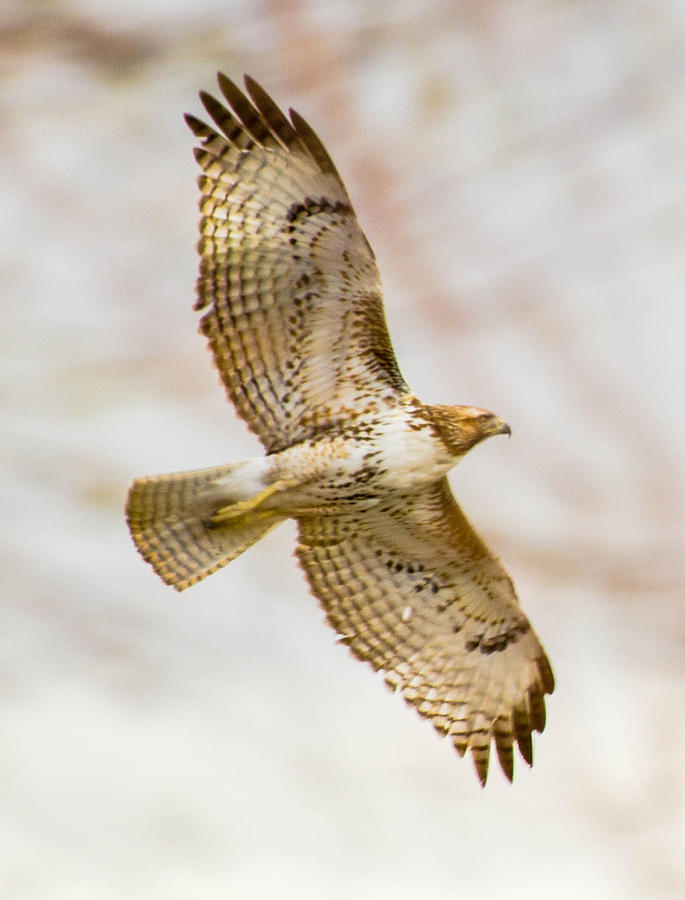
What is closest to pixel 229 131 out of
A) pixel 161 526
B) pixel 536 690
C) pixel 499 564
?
pixel 161 526

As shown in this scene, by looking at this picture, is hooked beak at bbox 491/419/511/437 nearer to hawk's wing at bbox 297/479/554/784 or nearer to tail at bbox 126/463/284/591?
hawk's wing at bbox 297/479/554/784

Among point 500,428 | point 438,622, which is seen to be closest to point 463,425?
point 500,428

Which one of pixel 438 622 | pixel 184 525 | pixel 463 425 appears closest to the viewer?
pixel 463 425

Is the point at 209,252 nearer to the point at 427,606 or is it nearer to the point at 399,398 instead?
the point at 399,398

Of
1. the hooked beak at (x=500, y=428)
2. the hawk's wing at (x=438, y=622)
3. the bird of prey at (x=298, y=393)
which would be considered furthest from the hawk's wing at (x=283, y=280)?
the hawk's wing at (x=438, y=622)

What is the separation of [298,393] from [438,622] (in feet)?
3.70

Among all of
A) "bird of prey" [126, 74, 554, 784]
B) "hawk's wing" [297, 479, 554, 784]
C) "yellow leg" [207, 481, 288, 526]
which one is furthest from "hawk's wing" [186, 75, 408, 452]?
"hawk's wing" [297, 479, 554, 784]

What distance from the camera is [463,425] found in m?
4.25

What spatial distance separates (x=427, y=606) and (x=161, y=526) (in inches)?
45.2

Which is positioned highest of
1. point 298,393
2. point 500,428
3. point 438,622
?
point 298,393

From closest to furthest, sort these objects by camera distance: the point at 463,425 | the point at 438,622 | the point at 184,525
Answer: the point at 463,425, the point at 184,525, the point at 438,622

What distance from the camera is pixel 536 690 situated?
15.6 ft

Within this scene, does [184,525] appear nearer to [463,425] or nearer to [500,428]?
[463,425]

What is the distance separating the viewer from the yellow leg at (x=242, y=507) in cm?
429
